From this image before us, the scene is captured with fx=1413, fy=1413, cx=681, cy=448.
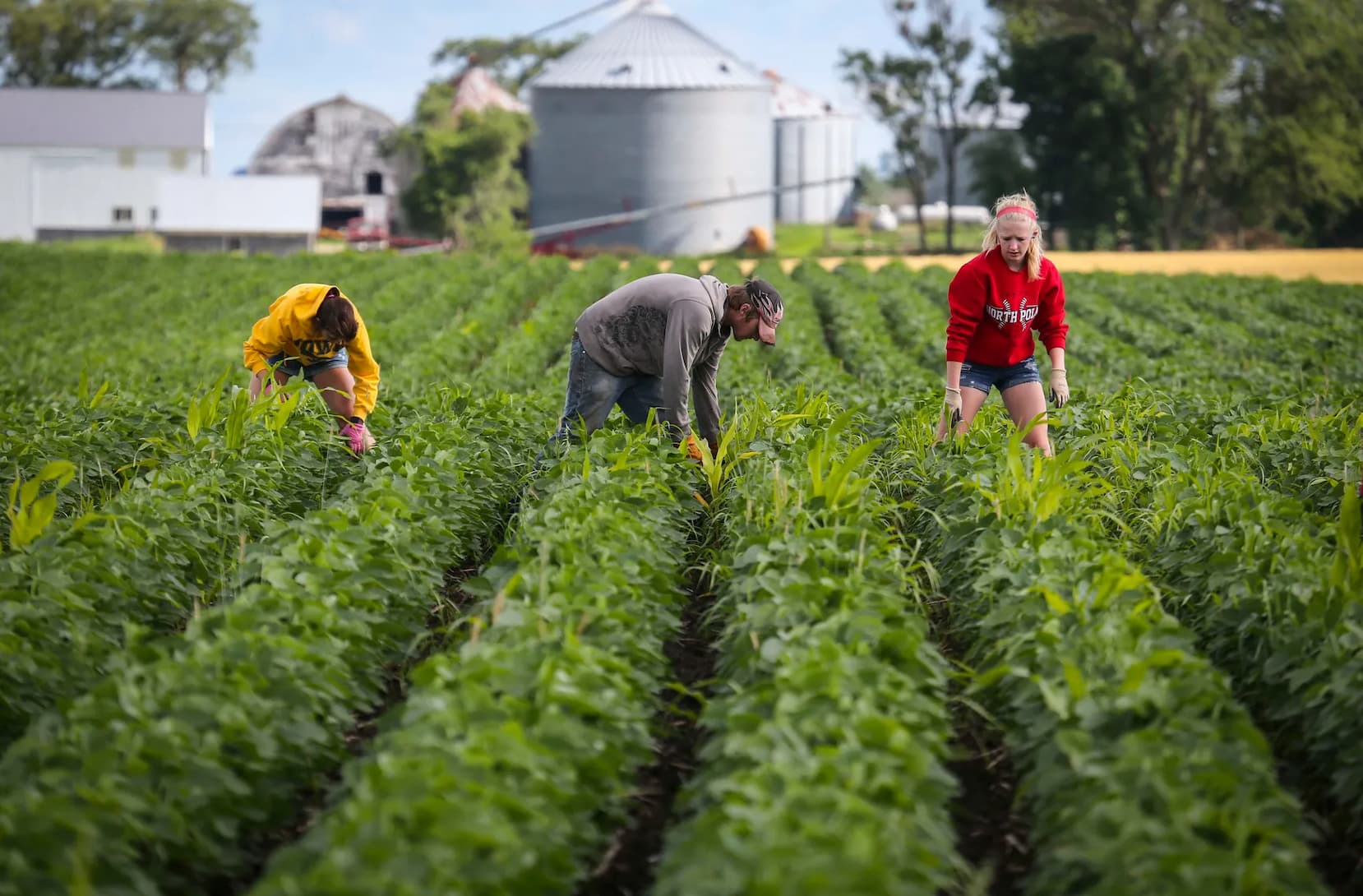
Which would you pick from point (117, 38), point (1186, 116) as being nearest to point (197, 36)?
point (117, 38)

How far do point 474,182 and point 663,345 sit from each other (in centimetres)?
4513

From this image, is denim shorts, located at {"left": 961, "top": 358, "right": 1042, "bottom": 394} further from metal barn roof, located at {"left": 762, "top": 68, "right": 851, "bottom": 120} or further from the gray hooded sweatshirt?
metal barn roof, located at {"left": 762, "top": 68, "right": 851, "bottom": 120}

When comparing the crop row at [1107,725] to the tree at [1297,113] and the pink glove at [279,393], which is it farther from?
the tree at [1297,113]

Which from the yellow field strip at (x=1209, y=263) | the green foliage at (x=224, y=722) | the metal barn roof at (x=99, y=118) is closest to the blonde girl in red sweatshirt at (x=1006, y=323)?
the green foliage at (x=224, y=722)

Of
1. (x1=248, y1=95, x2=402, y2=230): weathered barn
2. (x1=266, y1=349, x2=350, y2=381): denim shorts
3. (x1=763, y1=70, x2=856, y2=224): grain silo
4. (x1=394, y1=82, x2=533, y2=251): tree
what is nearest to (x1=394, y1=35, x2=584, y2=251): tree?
(x1=394, y1=82, x2=533, y2=251): tree

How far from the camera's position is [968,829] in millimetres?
4711

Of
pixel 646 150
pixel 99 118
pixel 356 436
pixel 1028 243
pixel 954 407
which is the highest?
pixel 99 118

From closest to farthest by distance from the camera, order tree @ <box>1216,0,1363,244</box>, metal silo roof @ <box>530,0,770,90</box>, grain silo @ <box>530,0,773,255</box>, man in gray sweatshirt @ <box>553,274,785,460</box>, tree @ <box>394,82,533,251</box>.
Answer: man in gray sweatshirt @ <box>553,274,785,460</box>
tree @ <box>1216,0,1363,244</box>
tree @ <box>394,82,533,251</box>
grain silo @ <box>530,0,773,255</box>
metal silo roof @ <box>530,0,770,90</box>

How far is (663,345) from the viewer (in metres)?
6.95

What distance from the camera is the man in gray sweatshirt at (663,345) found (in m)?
6.63

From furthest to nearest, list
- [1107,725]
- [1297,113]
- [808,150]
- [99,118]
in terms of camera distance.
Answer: [808,150], [99,118], [1297,113], [1107,725]

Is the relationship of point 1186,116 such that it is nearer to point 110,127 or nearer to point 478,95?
point 478,95

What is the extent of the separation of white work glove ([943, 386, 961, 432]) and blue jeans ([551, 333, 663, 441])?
59.5 inches

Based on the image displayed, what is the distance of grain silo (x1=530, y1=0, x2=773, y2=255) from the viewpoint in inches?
2002
